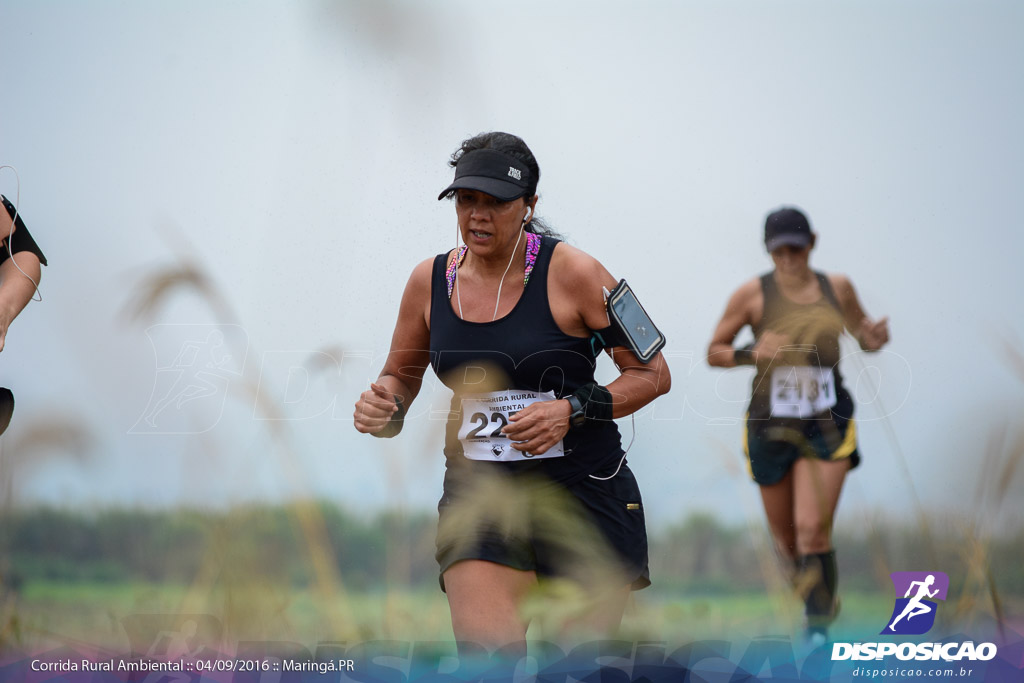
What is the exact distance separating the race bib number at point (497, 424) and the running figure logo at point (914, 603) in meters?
1.27

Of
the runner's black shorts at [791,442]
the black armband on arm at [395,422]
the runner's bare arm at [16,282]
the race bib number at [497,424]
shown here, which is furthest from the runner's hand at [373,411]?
the runner's black shorts at [791,442]

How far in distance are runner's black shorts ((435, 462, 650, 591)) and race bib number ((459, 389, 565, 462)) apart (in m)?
0.06

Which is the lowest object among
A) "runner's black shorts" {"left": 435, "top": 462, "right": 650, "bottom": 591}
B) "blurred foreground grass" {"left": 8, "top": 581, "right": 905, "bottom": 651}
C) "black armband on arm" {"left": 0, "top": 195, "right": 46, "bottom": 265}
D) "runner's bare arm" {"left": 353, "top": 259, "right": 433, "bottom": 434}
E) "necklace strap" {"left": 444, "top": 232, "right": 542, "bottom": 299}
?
"blurred foreground grass" {"left": 8, "top": 581, "right": 905, "bottom": 651}

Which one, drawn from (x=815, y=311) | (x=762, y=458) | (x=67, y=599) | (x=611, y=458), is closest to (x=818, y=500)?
(x=762, y=458)

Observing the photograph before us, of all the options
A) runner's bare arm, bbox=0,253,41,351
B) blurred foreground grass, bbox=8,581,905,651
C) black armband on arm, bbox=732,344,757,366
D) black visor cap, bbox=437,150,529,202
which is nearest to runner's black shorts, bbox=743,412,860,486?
black armband on arm, bbox=732,344,757,366

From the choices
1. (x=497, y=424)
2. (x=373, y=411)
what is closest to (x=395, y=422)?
(x=373, y=411)

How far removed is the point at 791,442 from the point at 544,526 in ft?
5.10

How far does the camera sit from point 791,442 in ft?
13.5

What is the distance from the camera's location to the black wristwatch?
2.85 meters

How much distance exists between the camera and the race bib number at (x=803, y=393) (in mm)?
4102

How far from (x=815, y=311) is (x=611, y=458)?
4.98ft

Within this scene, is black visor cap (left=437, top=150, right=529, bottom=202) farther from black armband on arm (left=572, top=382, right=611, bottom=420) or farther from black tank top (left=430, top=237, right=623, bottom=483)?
black armband on arm (left=572, top=382, right=611, bottom=420)

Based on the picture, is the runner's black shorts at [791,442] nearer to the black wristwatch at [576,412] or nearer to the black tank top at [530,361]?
the black tank top at [530,361]

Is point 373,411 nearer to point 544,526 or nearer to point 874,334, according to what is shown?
point 544,526
